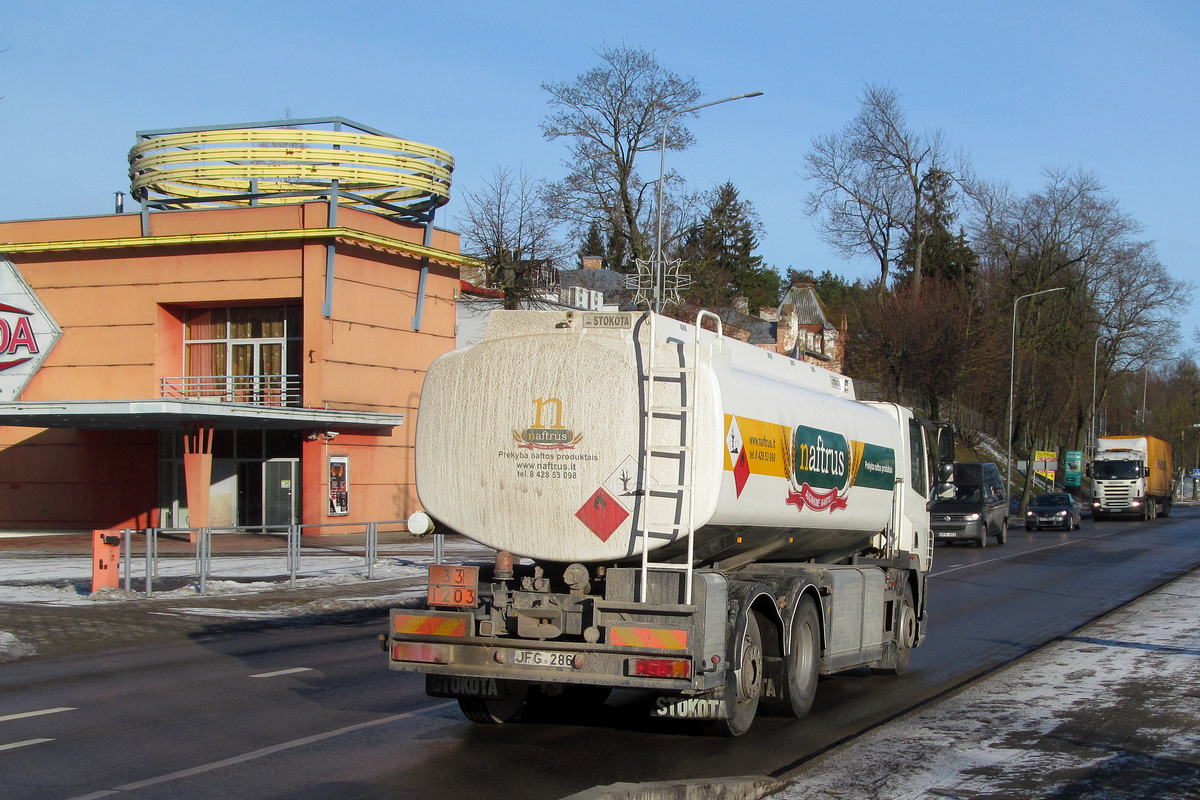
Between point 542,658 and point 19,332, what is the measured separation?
3285 cm

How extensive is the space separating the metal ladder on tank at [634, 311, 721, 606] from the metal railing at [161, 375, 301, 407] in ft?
91.6

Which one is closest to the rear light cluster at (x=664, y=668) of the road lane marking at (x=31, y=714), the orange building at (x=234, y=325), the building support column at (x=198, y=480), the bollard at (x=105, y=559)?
the road lane marking at (x=31, y=714)

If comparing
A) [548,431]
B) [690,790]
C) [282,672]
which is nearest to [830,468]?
[548,431]

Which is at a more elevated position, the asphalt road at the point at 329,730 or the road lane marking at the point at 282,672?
the asphalt road at the point at 329,730

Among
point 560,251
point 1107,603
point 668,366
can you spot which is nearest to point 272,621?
point 668,366

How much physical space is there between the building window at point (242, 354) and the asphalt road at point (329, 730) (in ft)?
70.3

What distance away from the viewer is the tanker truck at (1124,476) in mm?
53219

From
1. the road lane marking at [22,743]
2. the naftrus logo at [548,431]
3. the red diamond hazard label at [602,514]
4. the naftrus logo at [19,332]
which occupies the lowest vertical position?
the road lane marking at [22,743]

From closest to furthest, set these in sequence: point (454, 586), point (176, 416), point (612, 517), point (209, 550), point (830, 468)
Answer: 1. point (612, 517)
2. point (454, 586)
3. point (830, 468)
4. point (209, 550)
5. point (176, 416)

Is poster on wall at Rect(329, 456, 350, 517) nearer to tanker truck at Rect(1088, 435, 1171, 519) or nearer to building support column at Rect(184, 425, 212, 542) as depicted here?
building support column at Rect(184, 425, 212, 542)

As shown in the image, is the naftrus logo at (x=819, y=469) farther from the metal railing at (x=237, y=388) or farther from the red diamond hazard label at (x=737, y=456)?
the metal railing at (x=237, y=388)

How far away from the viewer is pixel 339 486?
1323 inches

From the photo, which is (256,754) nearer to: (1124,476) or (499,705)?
(499,705)

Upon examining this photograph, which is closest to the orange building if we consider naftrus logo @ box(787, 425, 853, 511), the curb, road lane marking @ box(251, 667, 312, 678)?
road lane marking @ box(251, 667, 312, 678)
